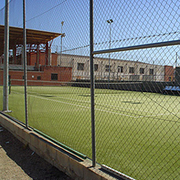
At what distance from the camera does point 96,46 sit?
3344 mm

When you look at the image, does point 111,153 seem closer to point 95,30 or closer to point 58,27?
point 95,30

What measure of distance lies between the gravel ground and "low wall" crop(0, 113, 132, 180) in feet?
0.35

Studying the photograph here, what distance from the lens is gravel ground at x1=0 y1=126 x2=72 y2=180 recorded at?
3807mm

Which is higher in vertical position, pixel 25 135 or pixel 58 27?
pixel 58 27

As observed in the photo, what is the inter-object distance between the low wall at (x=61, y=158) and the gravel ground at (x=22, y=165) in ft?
0.35

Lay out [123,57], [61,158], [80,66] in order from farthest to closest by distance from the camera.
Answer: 1. [80,66]
2. [61,158]
3. [123,57]

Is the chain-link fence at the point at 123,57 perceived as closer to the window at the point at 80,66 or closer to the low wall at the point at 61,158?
the window at the point at 80,66

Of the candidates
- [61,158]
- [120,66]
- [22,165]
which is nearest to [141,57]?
[120,66]

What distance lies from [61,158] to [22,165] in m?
0.97

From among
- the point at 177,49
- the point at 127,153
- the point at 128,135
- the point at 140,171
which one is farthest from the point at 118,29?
the point at 128,135

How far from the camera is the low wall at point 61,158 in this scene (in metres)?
3.16

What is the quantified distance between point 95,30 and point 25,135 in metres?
3.27

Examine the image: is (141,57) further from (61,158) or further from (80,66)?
(61,158)

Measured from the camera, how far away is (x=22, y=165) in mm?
4309
